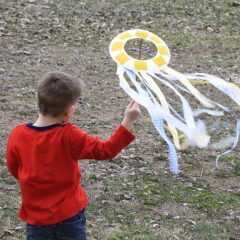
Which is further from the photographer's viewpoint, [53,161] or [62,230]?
[62,230]

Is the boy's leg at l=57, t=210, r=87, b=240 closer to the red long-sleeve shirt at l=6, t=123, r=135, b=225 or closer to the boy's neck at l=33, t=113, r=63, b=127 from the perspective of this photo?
the red long-sleeve shirt at l=6, t=123, r=135, b=225

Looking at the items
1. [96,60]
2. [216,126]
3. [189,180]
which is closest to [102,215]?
[189,180]

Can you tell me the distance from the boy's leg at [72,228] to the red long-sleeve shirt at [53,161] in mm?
45

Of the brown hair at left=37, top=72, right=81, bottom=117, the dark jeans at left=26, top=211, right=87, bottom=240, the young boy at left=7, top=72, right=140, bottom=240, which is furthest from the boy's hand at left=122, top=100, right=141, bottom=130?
the dark jeans at left=26, top=211, right=87, bottom=240

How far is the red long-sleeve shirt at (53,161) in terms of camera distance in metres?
2.77

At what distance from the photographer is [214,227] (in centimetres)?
450

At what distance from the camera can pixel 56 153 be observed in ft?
9.36

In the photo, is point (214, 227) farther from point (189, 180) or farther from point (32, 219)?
point (32, 219)

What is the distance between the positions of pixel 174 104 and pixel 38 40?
339 centimetres

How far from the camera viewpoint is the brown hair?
2.80 m

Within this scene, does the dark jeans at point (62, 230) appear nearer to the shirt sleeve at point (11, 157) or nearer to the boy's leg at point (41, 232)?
the boy's leg at point (41, 232)

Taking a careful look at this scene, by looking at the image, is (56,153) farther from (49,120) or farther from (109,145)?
(109,145)

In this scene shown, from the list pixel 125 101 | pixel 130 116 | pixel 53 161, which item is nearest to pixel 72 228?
pixel 53 161

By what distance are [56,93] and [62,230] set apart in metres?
0.75
